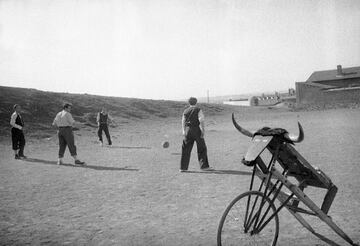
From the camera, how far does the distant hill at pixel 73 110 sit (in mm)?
23000

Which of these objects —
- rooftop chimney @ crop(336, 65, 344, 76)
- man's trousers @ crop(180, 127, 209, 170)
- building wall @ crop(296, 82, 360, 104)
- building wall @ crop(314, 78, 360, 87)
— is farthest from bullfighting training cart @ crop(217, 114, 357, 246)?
rooftop chimney @ crop(336, 65, 344, 76)

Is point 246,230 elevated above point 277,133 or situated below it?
below

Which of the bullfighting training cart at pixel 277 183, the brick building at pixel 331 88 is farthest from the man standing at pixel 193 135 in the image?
the brick building at pixel 331 88

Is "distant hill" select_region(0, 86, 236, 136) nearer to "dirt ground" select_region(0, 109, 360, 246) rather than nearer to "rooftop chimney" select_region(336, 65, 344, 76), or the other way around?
"dirt ground" select_region(0, 109, 360, 246)

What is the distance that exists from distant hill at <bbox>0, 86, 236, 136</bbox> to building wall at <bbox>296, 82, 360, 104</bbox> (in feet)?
61.6

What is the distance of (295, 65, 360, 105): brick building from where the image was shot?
146 ft

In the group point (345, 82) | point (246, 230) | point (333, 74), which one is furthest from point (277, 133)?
point (333, 74)

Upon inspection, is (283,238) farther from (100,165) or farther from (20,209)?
(100,165)

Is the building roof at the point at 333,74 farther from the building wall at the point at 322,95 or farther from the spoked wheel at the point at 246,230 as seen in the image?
the spoked wheel at the point at 246,230

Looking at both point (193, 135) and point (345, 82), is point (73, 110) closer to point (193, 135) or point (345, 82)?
point (193, 135)

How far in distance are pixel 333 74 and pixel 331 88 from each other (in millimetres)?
14501

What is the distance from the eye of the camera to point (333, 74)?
6125cm

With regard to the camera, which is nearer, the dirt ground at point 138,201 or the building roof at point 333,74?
the dirt ground at point 138,201

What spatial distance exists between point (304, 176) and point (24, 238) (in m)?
3.96
